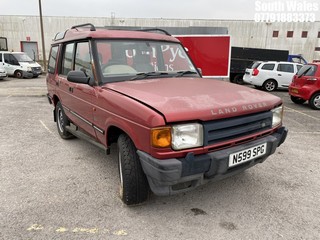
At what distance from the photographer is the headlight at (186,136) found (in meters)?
2.26

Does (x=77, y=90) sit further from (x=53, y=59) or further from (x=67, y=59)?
(x=53, y=59)

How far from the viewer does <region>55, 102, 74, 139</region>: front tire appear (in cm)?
497

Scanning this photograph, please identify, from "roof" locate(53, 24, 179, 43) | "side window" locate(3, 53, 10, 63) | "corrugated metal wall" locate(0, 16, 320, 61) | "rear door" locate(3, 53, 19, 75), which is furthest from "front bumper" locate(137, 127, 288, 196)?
"corrugated metal wall" locate(0, 16, 320, 61)

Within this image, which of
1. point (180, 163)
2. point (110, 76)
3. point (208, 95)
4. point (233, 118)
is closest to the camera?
point (180, 163)

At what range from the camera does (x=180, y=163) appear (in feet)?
7.28

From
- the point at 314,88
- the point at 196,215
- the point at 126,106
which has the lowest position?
the point at 196,215

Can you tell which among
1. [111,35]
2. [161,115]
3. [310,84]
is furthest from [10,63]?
[161,115]

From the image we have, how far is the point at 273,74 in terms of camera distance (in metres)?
13.1

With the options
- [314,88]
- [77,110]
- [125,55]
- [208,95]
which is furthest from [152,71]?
[314,88]

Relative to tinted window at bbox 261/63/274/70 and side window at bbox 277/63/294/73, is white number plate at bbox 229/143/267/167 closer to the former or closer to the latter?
tinted window at bbox 261/63/274/70

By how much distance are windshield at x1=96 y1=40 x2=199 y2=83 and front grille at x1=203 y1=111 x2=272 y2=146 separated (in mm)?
1357

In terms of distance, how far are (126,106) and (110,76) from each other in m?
0.86

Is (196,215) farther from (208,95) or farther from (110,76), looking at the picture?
(110,76)

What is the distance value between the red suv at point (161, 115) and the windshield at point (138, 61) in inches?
0.5
